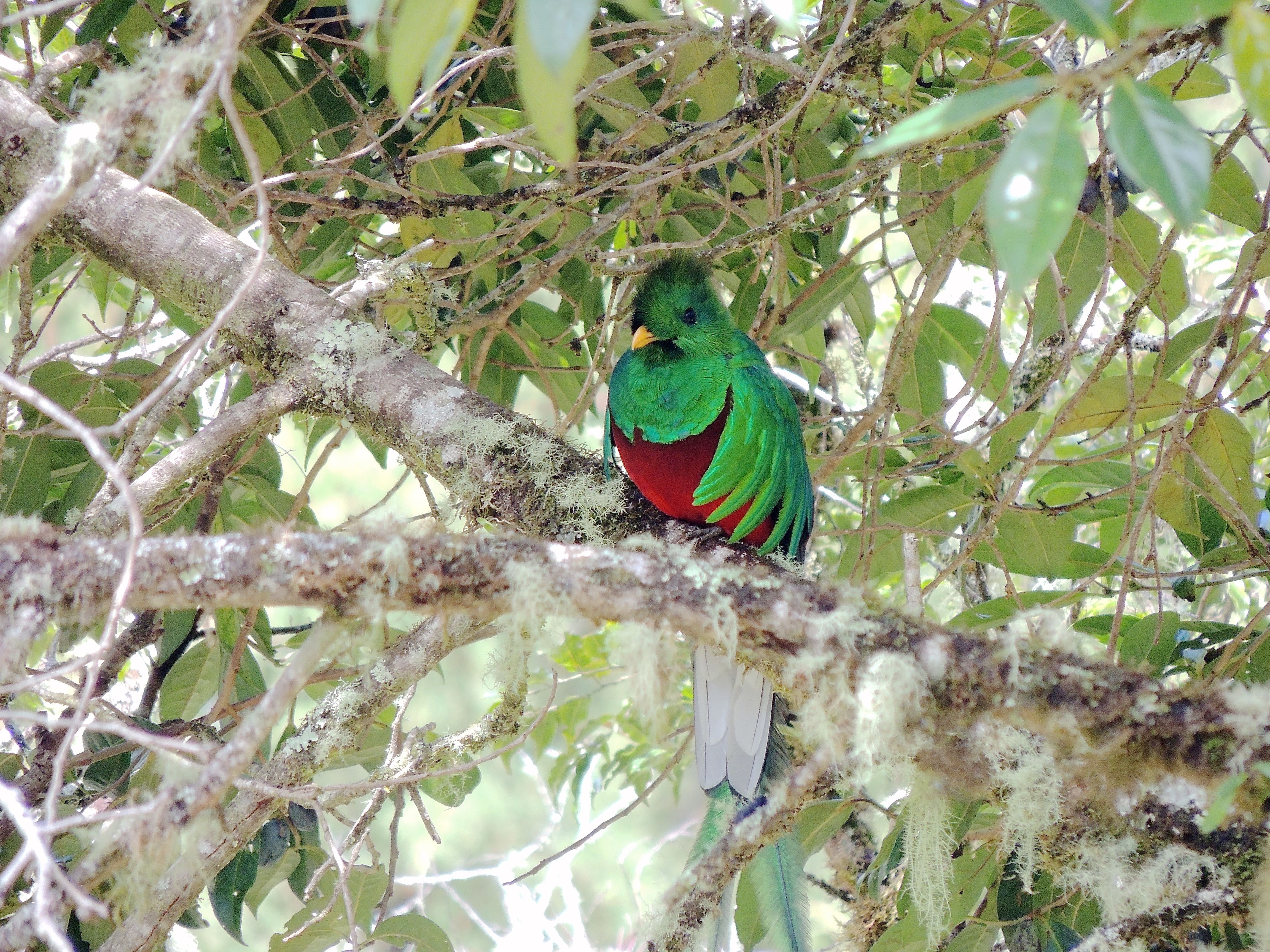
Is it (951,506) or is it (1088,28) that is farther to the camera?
(951,506)

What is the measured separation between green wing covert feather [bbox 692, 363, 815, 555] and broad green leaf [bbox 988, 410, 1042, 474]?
44 centimetres

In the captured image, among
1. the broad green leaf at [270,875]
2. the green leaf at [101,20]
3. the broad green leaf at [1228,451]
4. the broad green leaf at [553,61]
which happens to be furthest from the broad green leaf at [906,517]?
the green leaf at [101,20]

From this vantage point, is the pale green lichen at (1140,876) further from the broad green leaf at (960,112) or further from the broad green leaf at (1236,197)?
the broad green leaf at (1236,197)

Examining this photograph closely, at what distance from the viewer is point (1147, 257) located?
2412 millimetres

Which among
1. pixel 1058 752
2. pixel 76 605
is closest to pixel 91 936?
pixel 76 605

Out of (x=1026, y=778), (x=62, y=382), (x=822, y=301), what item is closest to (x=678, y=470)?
(x=822, y=301)

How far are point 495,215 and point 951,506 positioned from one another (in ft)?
4.66

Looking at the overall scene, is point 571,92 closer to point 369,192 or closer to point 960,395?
point 960,395

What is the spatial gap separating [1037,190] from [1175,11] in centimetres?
18

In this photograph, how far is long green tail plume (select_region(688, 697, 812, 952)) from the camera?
2045 millimetres

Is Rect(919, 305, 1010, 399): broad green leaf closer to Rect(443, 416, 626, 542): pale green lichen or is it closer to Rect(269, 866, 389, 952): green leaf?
Rect(443, 416, 626, 542): pale green lichen

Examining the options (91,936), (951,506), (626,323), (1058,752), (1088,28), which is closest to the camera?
(1088,28)

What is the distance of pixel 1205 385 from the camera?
4656 mm

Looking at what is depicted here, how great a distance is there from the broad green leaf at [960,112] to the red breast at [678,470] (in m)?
1.46
